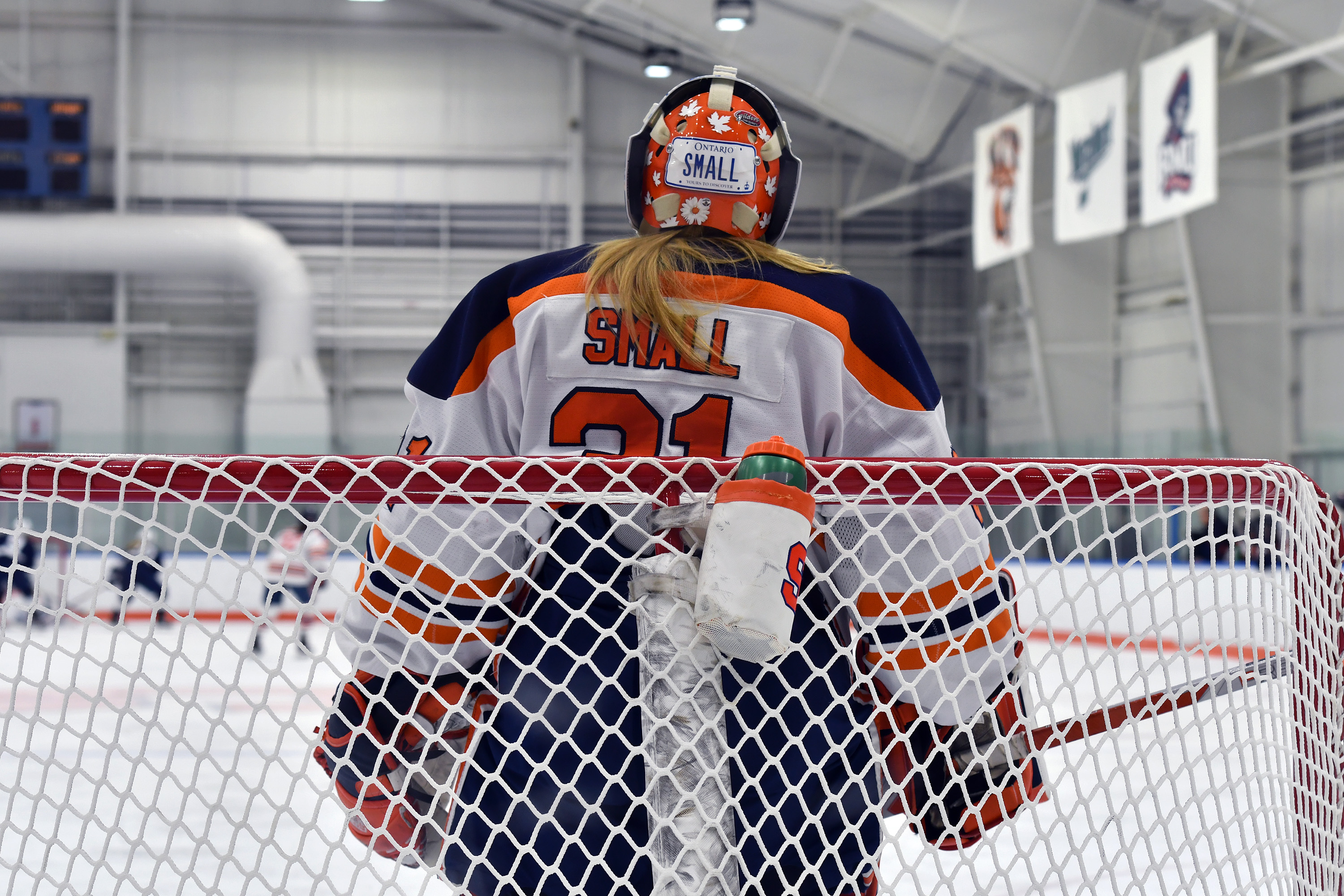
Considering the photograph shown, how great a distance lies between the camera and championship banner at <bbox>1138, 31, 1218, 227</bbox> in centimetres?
738

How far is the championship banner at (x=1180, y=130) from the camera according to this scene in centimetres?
738

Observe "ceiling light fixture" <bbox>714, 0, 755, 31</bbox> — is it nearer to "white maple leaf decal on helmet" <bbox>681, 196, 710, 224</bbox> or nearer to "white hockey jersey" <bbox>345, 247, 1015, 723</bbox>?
"white maple leaf decal on helmet" <bbox>681, 196, 710, 224</bbox>

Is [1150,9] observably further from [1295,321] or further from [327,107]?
[327,107]

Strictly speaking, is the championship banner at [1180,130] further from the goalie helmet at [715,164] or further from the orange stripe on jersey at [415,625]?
the orange stripe on jersey at [415,625]

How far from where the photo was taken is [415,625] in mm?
1215

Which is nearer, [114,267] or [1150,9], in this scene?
[1150,9]

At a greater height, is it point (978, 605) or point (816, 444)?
point (816, 444)

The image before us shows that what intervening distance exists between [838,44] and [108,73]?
7921 mm

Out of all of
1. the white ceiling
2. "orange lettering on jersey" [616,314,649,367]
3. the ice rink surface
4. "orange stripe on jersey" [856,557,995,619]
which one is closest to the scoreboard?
the white ceiling

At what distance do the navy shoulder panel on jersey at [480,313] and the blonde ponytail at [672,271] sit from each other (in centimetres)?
4

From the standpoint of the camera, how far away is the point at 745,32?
446 inches

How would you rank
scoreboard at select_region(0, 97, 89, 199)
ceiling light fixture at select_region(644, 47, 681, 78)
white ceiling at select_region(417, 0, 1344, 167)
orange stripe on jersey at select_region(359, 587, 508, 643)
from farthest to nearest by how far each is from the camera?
scoreboard at select_region(0, 97, 89, 199) < ceiling light fixture at select_region(644, 47, 681, 78) < white ceiling at select_region(417, 0, 1344, 167) < orange stripe on jersey at select_region(359, 587, 508, 643)

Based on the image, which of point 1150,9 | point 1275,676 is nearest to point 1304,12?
point 1150,9

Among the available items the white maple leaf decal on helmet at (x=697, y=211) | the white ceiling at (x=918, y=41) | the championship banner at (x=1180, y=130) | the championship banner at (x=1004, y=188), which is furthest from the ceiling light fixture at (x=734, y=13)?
the white maple leaf decal on helmet at (x=697, y=211)
